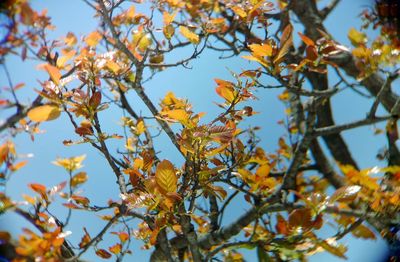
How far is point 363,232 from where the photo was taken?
2.99ft

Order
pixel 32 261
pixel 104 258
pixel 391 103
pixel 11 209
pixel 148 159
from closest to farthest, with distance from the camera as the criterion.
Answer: pixel 32 261, pixel 11 209, pixel 148 159, pixel 104 258, pixel 391 103

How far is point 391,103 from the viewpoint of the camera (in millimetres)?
2098

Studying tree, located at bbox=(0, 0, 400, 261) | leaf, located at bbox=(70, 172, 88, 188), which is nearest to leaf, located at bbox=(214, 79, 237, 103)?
tree, located at bbox=(0, 0, 400, 261)

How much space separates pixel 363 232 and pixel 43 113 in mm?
843

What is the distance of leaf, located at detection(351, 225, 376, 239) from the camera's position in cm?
90

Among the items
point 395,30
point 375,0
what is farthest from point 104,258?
point 375,0

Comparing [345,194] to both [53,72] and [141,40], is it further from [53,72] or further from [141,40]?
[141,40]

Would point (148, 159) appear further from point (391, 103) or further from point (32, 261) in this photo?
point (391, 103)

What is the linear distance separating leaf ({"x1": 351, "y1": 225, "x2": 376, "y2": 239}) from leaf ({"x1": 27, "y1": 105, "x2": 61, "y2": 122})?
2.64 feet

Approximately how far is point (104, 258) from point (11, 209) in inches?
19.5

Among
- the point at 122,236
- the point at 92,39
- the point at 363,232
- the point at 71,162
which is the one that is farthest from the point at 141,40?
the point at 363,232

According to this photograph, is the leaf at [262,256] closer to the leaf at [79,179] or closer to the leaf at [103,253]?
the leaf at [103,253]

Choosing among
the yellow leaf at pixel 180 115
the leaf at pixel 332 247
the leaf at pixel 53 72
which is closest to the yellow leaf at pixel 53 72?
the leaf at pixel 53 72

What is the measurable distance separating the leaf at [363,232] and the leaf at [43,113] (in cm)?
81
